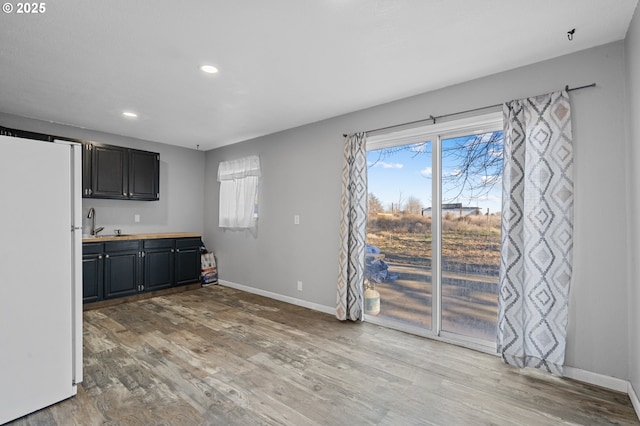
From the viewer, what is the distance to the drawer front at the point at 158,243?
4.73 m

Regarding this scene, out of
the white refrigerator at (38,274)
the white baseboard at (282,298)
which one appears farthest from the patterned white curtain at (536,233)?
the white refrigerator at (38,274)

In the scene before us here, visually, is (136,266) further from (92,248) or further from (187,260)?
(187,260)

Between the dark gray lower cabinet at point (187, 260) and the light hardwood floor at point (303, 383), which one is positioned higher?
the dark gray lower cabinet at point (187, 260)

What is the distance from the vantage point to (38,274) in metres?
2.01

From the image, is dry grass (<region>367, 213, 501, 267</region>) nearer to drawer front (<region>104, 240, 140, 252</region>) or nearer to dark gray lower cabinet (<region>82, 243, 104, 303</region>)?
drawer front (<region>104, 240, 140, 252</region>)

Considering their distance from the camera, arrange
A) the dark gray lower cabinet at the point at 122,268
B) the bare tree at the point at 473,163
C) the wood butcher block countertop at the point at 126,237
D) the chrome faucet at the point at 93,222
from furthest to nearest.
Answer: the chrome faucet at the point at 93,222, the dark gray lower cabinet at the point at 122,268, the wood butcher block countertop at the point at 126,237, the bare tree at the point at 473,163

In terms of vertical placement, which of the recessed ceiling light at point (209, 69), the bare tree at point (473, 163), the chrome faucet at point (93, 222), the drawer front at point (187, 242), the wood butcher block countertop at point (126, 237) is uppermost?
the recessed ceiling light at point (209, 69)

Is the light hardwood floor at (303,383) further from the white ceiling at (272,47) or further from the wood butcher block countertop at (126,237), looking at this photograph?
the white ceiling at (272,47)

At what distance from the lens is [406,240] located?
11.3 feet

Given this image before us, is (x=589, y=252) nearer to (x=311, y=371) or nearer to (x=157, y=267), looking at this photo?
(x=311, y=371)

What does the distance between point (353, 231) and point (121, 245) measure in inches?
134

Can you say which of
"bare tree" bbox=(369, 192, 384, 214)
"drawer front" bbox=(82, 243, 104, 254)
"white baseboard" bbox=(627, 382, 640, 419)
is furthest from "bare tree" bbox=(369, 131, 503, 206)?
"drawer front" bbox=(82, 243, 104, 254)

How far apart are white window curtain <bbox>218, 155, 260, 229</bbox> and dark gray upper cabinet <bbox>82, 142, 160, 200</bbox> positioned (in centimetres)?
107

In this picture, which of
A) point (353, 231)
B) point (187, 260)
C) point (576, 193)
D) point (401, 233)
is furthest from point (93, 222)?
point (576, 193)
